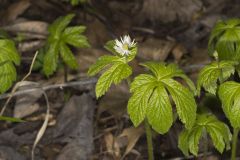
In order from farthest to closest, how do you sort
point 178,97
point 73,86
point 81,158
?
1. point 73,86
2. point 81,158
3. point 178,97

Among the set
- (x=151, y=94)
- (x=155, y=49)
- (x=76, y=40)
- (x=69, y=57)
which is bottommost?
(x=151, y=94)

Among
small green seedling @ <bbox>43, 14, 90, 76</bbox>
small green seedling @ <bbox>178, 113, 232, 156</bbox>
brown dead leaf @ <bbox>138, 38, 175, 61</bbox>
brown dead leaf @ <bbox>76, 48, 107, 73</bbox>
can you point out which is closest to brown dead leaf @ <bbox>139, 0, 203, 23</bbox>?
brown dead leaf @ <bbox>138, 38, 175, 61</bbox>

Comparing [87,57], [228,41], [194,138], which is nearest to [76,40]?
[87,57]

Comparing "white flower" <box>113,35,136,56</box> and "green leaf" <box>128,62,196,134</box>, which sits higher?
"white flower" <box>113,35,136,56</box>

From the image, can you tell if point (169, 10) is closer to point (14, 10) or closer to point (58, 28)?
point (14, 10)

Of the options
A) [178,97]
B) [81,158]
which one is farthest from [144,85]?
[81,158]

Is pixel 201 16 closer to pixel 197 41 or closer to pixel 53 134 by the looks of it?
pixel 197 41

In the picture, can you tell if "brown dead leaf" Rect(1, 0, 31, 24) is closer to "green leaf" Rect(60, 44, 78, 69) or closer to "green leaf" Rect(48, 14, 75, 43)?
"green leaf" Rect(48, 14, 75, 43)
